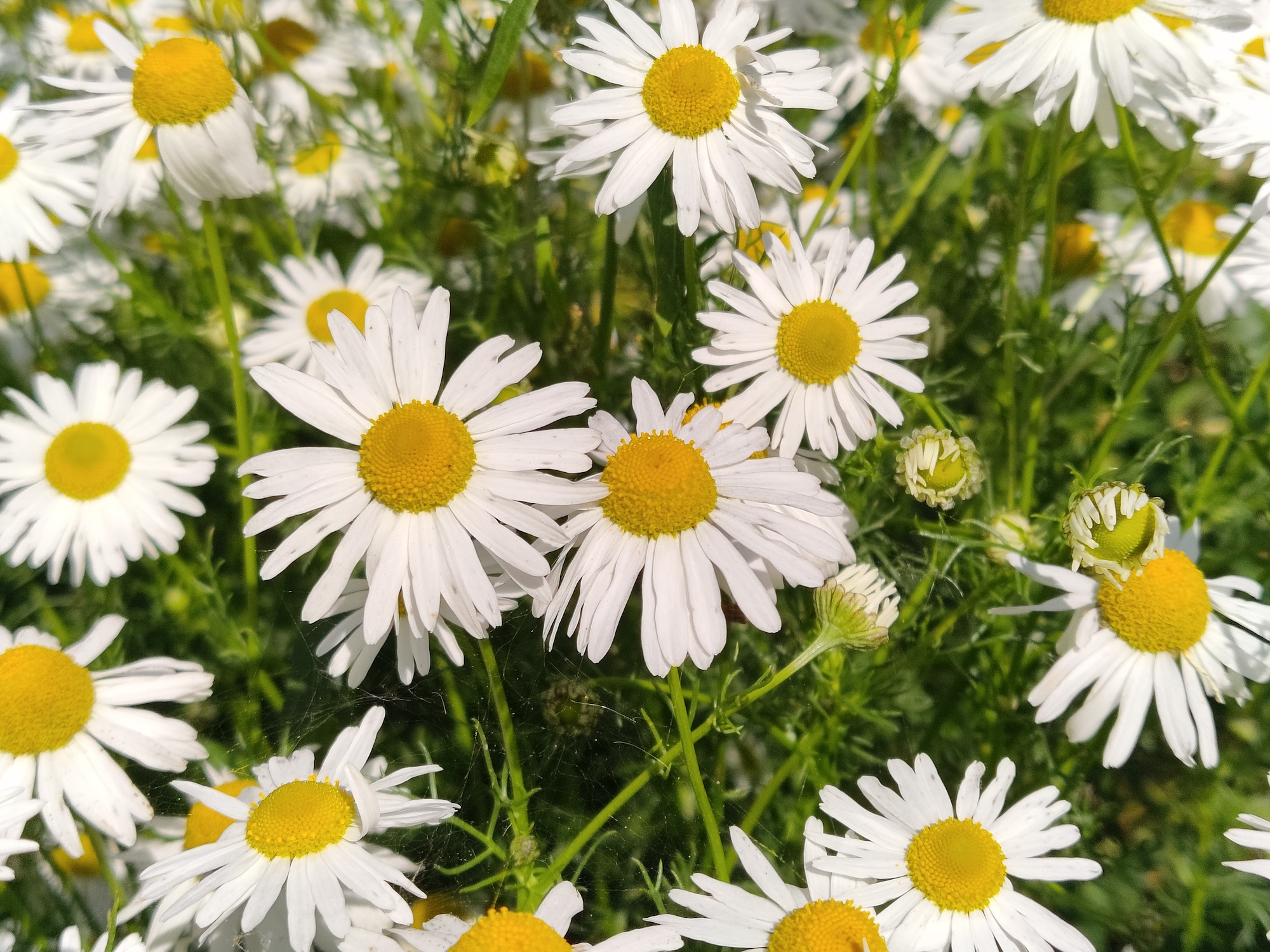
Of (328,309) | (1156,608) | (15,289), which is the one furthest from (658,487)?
(15,289)

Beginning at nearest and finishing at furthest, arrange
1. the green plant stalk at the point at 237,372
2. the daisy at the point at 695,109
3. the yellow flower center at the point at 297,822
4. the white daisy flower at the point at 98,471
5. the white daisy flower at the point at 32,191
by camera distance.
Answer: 1. the yellow flower center at the point at 297,822
2. the daisy at the point at 695,109
3. the green plant stalk at the point at 237,372
4. the white daisy flower at the point at 98,471
5. the white daisy flower at the point at 32,191

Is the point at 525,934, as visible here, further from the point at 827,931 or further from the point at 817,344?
the point at 817,344

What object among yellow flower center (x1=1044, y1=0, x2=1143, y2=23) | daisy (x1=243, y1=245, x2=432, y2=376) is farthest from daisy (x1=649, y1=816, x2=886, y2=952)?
daisy (x1=243, y1=245, x2=432, y2=376)

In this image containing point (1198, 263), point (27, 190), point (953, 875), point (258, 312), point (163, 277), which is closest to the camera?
point (953, 875)

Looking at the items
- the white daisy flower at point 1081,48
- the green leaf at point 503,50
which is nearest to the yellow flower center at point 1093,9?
the white daisy flower at point 1081,48

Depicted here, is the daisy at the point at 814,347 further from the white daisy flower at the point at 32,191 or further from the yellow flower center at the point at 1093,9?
the white daisy flower at the point at 32,191

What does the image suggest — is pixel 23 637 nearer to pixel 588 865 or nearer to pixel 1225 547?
pixel 588 865

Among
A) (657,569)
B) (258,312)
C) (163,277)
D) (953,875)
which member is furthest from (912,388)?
(163,277)
